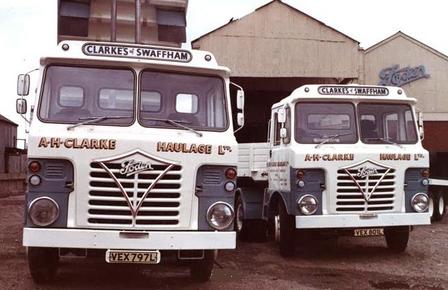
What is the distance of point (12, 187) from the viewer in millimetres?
32031

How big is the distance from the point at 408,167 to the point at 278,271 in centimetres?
270

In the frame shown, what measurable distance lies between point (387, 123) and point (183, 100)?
418 cm

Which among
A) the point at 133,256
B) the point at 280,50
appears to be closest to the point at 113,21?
the point at 133,256

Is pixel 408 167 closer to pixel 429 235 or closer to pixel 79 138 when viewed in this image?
pixel 429 235

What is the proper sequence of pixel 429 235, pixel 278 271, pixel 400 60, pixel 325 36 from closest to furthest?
pixel 278 271, pixel 429 235, pixel 325 36, pixel 400 60

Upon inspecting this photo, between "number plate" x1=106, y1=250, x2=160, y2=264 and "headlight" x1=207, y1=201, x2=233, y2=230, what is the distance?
675 mm

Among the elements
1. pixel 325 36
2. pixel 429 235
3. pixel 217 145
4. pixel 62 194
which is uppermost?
pixel 325 36

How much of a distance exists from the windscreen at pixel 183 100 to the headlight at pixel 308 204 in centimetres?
264

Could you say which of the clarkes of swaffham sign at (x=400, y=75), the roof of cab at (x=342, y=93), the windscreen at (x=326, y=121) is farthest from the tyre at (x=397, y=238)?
the clarkes of swaffham sign at (x=400, y=75)

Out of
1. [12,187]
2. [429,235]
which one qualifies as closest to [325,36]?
[429,235]

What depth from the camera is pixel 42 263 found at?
6480 millimetres

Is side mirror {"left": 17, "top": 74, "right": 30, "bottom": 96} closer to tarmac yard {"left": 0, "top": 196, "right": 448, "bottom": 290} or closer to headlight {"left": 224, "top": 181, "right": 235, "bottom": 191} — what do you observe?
tarmac yard {"left": 0, "top": 196, "right": 448, "bottom": 290}

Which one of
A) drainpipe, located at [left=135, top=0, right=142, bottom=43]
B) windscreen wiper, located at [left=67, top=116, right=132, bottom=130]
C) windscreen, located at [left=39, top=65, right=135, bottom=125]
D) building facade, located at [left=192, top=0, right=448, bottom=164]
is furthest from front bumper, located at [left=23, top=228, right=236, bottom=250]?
building facade, located at [left=192, top=0, right=448, bottom=164]

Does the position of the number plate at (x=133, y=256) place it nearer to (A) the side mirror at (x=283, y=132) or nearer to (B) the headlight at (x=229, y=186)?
(B) the headlight at (x=229, y=186)
